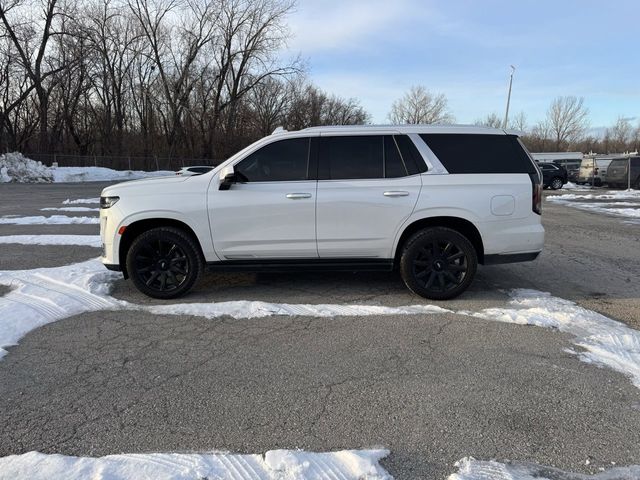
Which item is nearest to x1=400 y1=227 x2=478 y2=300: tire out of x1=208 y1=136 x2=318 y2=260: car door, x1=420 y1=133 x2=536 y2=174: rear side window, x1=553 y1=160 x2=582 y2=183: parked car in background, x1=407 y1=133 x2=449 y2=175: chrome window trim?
x1=407 y1=133 x2=449 y2=175: chrome window trim

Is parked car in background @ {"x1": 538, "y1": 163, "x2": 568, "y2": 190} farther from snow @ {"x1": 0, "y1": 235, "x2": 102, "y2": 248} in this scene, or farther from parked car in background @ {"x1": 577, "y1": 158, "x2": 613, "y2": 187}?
snow @ {"x1": 0, "y1": 235, "x2": 102, "y2": 248}

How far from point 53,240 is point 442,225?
7.35m

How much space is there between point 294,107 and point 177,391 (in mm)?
61610

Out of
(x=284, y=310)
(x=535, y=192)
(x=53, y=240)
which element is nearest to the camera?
(x=284, y=310)

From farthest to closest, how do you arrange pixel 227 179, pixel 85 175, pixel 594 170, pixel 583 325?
pixel 85 175
pixel 594 170
pixel 227 179
pixel 583 325

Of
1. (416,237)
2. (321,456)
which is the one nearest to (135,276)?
(416,237)

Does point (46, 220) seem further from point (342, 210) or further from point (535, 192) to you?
point (535, 192)

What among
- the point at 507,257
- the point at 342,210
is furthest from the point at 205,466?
the point at 507,257

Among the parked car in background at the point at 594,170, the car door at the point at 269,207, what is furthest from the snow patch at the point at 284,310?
the parked car in background at the point at 594,170

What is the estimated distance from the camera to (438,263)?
5.59m

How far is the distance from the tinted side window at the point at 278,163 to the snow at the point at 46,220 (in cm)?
797

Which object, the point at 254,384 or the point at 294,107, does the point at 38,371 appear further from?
the point at 294,107

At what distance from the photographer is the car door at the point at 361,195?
5449 millimetres

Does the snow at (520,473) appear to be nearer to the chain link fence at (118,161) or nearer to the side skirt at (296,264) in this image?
the side skirt at (296,264)
